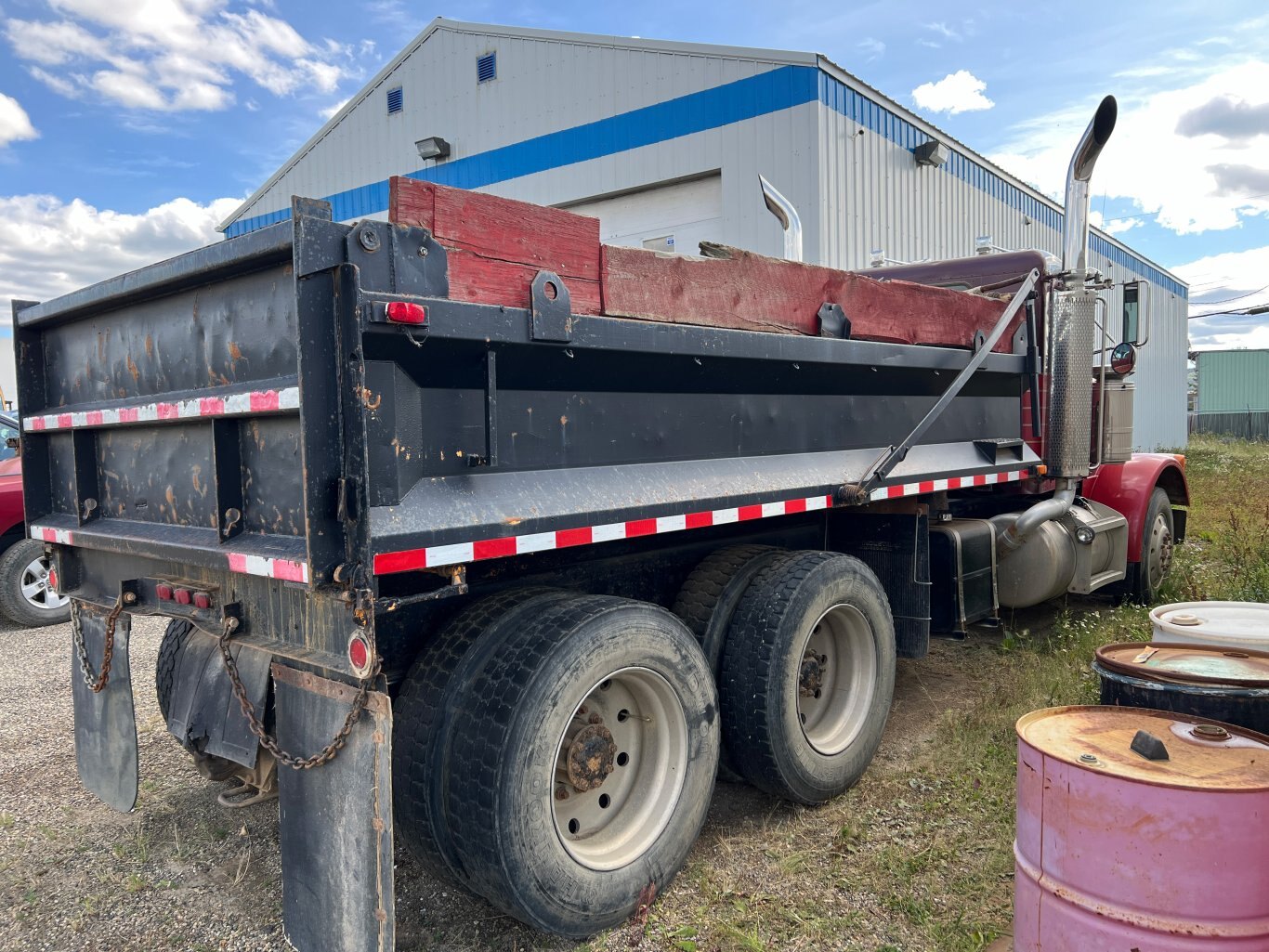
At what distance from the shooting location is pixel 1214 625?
10.5 ft

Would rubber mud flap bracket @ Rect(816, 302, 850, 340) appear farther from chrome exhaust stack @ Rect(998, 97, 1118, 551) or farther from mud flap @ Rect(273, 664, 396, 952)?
mud flap @ Rect(273, 664, 396, 952)

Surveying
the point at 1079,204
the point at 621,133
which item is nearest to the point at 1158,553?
the point at 1079,204

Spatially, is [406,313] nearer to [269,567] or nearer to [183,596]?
[269,567]

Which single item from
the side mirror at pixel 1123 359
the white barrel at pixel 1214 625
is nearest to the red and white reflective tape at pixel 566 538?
the white barrel at pixel 1214 625

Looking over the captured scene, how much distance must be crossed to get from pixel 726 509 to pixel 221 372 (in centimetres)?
173

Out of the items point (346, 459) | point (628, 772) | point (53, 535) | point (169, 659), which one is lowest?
point (628, 772)

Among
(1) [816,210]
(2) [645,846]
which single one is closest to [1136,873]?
(2) [645,846]

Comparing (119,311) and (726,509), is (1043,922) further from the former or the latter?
(119,311)

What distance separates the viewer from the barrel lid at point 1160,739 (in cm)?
216

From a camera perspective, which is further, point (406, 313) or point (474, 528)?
point (474, 528)

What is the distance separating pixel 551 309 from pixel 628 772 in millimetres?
1566

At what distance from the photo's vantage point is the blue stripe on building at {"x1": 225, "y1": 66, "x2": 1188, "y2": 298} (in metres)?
11.9

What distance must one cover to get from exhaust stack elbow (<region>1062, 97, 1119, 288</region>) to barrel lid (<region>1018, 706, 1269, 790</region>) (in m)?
3.57

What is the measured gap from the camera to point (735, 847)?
3355 mm
